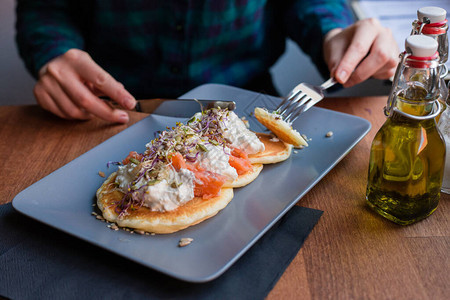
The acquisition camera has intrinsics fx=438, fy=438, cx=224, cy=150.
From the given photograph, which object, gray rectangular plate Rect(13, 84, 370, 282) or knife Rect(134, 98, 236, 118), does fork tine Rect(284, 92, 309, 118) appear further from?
knife Rect(134, 98, 236, 118)

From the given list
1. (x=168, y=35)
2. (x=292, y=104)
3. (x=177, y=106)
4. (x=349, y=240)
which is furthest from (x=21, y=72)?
(x=349, y=240)

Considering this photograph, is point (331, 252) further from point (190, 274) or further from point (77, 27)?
point (77, 27)

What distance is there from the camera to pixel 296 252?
3.76 ft

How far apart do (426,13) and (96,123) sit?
1303 millimetres

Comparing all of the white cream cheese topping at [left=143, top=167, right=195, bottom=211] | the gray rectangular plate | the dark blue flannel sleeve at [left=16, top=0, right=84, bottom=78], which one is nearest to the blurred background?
the dark blue flannel sleeve at [left=16, top=0, right=84, bottom=78]

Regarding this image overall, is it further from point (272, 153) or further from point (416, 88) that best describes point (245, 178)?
point (416, 88)

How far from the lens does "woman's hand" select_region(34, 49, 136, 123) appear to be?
1.76 meters

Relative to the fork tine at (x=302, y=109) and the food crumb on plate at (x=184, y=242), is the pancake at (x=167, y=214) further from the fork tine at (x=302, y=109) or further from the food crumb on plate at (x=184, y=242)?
the fork tine at (x=302, y=109)

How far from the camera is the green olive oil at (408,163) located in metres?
1.12

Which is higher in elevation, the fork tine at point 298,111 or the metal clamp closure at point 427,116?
the metal clamp closure at point 427,116

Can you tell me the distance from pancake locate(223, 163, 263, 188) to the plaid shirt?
93cm

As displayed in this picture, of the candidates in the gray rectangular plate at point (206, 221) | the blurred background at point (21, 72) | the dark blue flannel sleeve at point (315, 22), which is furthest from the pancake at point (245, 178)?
the blurred background at point (21, 72)

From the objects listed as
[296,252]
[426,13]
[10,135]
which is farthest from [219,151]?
[10,135]

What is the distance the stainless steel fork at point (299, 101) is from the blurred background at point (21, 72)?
2261 millimetres
